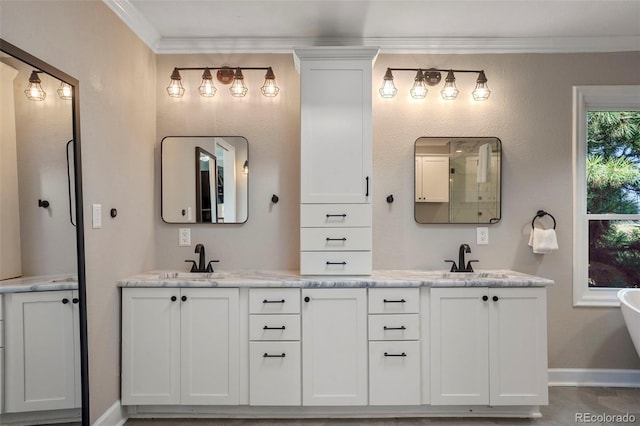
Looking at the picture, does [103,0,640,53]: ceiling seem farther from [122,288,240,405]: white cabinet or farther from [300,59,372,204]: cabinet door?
[122,288,240,405]: white cabinet

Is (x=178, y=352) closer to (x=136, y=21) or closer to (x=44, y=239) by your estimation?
(x=44, y=239)

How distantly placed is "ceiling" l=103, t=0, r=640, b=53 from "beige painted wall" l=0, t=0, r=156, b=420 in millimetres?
262

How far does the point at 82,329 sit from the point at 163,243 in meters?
0.95

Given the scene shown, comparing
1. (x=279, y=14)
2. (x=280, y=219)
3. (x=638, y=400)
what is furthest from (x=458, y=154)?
(x=638, y=400)

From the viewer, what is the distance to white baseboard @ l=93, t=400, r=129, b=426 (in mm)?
2016

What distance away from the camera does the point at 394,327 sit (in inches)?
86.8

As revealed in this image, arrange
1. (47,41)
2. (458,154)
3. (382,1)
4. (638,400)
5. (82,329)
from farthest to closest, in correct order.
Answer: (458,154)
(638,400)
(382,1)
(82,329)
(47,41)

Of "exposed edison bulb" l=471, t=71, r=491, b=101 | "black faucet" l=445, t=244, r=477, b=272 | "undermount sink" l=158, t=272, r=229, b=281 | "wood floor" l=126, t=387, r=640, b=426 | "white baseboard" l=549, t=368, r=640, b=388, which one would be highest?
"exposed edison bulb" l=471, t=71, r=491, b=101

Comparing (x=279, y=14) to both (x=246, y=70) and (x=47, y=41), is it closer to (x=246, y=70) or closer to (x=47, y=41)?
(x=246, y=70)

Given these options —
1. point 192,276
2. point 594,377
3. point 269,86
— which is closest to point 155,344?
point 192,276

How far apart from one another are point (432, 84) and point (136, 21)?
213 cm

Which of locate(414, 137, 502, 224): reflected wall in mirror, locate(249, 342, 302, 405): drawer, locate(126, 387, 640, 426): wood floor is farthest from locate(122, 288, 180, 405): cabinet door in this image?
locate(414, 137, 502, 224): reflected wall in mirror

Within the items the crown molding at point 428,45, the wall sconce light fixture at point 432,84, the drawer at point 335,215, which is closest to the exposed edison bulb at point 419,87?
the wall sconce light fixture at point 432,84

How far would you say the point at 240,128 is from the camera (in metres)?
2.68
